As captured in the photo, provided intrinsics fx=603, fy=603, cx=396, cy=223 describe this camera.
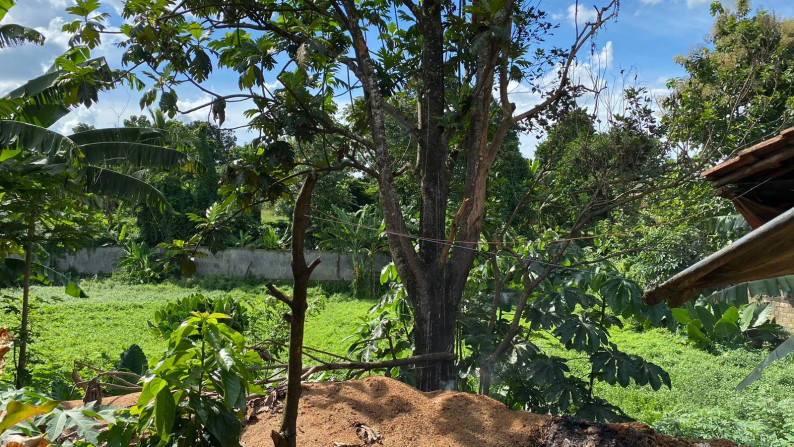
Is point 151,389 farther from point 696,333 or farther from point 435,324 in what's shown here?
point 696,333

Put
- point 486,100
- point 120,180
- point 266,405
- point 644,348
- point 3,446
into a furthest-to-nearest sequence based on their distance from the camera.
Result: point 644,348 → point 120,180 → point 486,100 → point 266,405 → point 3,446

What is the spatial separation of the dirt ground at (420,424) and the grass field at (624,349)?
1.18 m

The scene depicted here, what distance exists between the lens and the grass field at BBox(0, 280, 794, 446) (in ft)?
16.9

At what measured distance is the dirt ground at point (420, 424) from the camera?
3.19 metres

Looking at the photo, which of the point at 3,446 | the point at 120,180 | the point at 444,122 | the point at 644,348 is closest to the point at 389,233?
the point at 444,122

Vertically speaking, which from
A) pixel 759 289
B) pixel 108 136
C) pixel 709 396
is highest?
pixel 108 136

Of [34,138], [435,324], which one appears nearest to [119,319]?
[34,138]

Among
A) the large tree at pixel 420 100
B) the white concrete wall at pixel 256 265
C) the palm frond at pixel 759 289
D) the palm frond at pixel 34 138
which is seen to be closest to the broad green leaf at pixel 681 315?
the palm frond at pixel 759 289

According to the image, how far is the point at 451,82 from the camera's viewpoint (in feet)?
22.9

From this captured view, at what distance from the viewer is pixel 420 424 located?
356cm

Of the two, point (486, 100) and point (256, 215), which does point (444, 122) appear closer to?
point (486, 100)

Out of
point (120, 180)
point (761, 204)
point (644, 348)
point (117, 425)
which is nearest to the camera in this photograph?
point (117, 425)

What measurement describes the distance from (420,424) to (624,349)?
734 cm

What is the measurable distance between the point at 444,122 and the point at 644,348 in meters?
6.59
